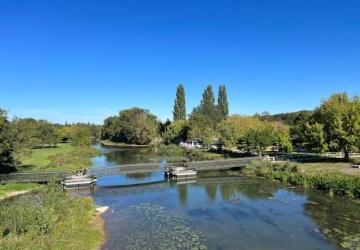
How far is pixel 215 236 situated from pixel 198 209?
8490 mm

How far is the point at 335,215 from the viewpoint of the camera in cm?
2956

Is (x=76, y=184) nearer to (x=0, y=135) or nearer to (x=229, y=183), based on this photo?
(x=0, y=135)

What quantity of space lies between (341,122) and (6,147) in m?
48.1

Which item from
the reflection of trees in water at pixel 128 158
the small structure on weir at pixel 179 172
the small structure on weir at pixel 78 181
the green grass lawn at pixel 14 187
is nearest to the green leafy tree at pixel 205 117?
the reflection of trees in water at pixel 128 158

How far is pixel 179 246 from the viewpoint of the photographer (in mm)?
22594

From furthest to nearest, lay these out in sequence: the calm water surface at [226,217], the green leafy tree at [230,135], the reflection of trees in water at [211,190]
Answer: the green leafy tree at [230,135] < the reflection of trees in water at [211,190] < the calm water surface at [226,217]

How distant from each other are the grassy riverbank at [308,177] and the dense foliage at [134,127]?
84983mm

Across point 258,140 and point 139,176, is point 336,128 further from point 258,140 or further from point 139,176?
point 139,176

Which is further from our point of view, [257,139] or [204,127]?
[204,127]

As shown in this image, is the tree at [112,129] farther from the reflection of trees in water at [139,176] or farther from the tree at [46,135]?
the reflection of trees in water at [139,176]

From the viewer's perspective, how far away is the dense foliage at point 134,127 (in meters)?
136

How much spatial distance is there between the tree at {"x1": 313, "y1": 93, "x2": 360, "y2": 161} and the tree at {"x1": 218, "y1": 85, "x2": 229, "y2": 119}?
73.1 meters

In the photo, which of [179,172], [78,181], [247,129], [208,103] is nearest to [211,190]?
[179,172]

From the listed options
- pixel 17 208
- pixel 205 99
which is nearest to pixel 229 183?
pixel 17 208
